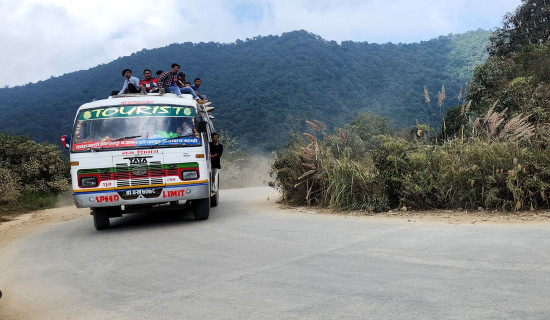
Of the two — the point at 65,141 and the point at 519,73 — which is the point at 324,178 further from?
the point at 519,73

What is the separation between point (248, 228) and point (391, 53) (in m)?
107

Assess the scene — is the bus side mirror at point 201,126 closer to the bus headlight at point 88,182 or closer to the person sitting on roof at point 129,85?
the bus headlight at point 88,182

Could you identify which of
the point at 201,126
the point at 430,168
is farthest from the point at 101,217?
the point at 430,168

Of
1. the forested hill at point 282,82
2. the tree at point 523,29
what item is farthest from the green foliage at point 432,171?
the forested hill at point 282,82

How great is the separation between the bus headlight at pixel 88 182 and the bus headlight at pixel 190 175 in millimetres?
1639

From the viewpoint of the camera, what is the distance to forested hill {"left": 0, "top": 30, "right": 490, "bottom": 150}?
6731 cm

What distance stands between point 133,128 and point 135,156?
2.33 ft

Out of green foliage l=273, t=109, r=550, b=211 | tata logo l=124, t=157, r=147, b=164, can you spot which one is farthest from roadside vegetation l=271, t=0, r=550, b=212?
tata logo l=124, t=157, r=147, b=164

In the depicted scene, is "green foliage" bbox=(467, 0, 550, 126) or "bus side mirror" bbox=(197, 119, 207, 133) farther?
"green foliage" bbox=(467, 0, 550, 126)

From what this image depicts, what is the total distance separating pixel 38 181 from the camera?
20453 mm

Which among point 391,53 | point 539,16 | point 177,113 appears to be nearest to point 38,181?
point 177,113

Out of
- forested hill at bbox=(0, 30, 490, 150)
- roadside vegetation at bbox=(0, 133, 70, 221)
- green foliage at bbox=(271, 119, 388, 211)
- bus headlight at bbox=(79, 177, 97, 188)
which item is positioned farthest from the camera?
forested hill at bbox=(0, 30, 490, 150)

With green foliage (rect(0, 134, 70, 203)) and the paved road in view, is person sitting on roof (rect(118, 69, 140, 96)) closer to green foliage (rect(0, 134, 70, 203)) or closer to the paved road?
the paved road

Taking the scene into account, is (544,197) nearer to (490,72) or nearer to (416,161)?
(416,161)
